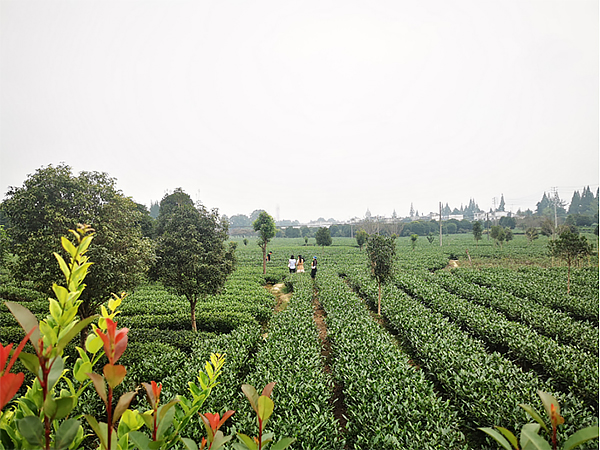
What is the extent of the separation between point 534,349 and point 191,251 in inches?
349

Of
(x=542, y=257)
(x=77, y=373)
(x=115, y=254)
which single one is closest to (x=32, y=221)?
(x=115, y=254)

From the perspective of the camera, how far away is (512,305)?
10430mm

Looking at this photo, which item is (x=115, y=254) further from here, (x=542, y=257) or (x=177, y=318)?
(x=542, y=257)

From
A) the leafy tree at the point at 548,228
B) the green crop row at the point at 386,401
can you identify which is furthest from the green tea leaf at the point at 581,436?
the leafy tree at the point at 548,228

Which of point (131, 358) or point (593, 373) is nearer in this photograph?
point (593, 373)

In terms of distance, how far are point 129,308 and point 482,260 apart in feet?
96.2

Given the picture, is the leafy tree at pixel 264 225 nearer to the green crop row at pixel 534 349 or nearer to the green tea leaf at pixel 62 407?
the green crop row at pixel 534 349

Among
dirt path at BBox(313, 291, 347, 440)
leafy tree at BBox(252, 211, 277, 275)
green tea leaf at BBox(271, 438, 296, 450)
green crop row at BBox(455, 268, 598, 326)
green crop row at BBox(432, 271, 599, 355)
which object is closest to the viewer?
green tea leaf at BBox(271, 438, 296, 450)

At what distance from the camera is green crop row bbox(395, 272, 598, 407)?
5.50 metres

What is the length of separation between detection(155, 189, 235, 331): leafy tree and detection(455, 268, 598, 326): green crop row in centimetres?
1222

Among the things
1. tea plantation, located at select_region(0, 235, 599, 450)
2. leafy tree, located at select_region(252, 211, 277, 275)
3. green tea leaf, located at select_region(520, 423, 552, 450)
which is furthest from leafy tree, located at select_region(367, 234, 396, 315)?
green tea leaf, located at select_region(520, 423, 552, 450)

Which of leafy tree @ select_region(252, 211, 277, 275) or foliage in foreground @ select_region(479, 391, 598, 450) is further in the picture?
leafy tree @ select_region(252, 211, 277, 275)

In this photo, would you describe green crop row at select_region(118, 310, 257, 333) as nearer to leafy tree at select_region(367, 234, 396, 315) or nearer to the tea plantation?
the tea plantation

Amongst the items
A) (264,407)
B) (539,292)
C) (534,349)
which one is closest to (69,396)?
(264,407)
